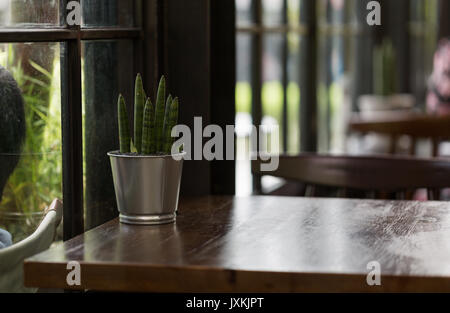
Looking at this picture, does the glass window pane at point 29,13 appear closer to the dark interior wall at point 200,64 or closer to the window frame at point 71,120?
the window frame at point 71,120

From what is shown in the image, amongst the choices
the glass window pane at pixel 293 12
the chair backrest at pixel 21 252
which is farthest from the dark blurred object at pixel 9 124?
the glass window pane at pixel 293 12

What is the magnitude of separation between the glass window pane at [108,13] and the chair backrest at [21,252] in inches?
17.8

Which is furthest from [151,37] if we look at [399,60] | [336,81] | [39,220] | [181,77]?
[399,60]

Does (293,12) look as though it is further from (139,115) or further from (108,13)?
(139,115)

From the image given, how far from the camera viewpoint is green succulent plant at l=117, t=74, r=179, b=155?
1.83m

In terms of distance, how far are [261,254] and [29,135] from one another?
1.86ft

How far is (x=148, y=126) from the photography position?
183 centimetres

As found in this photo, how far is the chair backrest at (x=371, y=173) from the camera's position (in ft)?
8.00

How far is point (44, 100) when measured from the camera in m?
1.83

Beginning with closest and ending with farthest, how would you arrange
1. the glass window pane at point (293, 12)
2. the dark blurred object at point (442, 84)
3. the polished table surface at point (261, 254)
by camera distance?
1. the polished table surface at point (261, 254)
2. the glass window pane at point (293, 12)
3. the dark blurred object at point (442, 84)

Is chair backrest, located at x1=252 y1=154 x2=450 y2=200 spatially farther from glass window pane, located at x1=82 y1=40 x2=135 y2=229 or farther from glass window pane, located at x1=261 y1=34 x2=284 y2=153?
glass window pane, located at x1=261 y1=34 x2=284 y2=153

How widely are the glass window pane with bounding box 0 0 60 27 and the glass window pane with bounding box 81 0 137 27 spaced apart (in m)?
0.12

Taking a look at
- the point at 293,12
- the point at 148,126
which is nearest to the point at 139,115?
the point at 148,126

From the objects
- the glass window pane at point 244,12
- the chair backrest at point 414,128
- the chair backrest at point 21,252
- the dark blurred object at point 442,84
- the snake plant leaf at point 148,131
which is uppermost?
the glass window pane at point 244,12
